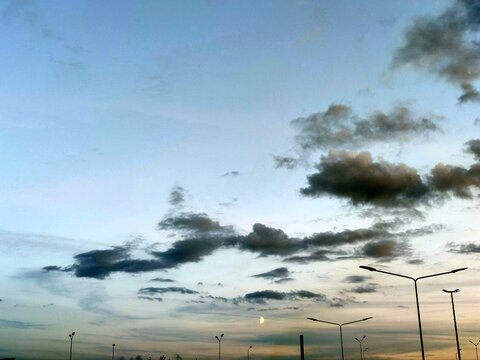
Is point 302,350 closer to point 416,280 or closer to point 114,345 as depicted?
point 416,280

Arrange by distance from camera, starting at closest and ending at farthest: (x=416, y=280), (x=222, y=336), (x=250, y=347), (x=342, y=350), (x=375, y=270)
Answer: (x=375, y=270) < (x=416, y=280) < (x=342, y=350) < (x=222, y=336) < (x=250, y=347)

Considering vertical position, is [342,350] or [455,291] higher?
[455,291]

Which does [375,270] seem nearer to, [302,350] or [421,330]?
[421,330]

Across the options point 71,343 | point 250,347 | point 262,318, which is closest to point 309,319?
point 262,318

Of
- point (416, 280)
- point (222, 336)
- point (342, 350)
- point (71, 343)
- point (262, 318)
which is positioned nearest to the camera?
point (416, 280)

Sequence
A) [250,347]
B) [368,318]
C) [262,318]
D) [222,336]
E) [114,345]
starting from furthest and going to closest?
[114,345] → [250,347] → [222,336] → [368,318] → [262,318]

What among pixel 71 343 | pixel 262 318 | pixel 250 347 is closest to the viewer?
pixel 262 318

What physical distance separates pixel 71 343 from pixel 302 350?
2281 inches

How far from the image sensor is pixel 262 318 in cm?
9438

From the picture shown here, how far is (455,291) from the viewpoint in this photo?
313ft

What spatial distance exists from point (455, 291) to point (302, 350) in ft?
105

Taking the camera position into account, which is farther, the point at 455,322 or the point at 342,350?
the point at 342,350

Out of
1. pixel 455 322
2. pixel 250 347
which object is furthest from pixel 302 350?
pixel 250 347

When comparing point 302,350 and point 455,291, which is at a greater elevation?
point 455,291
